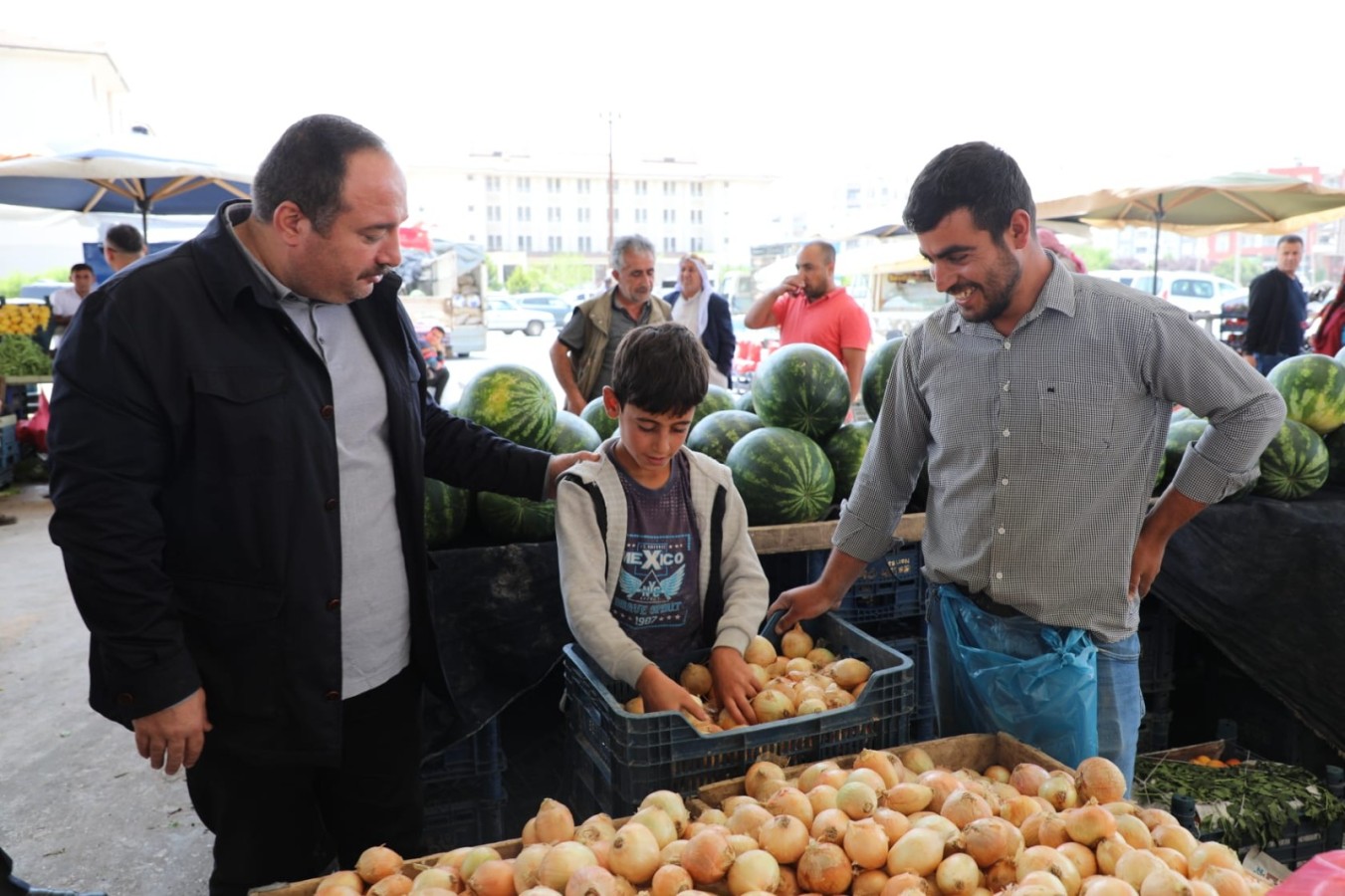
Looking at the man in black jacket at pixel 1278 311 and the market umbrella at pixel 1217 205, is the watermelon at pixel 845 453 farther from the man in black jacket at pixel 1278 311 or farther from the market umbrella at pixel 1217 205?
the man in black jacket at pixel 1278 311

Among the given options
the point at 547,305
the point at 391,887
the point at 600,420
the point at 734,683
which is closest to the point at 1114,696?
the point at 734,683

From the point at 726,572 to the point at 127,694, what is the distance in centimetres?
129

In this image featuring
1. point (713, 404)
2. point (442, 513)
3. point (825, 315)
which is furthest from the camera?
point (825, 315)

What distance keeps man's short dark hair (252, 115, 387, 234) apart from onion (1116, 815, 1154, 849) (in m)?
1.76

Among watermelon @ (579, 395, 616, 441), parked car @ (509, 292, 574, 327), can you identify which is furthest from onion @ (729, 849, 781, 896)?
parked car @ (509, 292, 574, 327)

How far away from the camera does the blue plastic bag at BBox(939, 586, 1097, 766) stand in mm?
2049

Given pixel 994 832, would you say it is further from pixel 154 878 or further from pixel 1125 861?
pixel 154 878

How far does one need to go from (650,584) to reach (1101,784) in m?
1.03

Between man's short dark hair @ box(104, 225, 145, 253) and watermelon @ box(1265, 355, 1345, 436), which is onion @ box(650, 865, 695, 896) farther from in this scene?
man's short dark hair @ box(104, 225, 145, 253)

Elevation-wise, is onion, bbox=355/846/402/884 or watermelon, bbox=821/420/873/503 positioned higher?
watermelon, bbox=821/420/873/503

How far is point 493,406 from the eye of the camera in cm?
328

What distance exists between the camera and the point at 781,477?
10.5 ft

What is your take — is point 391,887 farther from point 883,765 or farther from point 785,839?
point 883,765

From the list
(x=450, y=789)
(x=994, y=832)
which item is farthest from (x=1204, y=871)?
(x=450, y=789)
